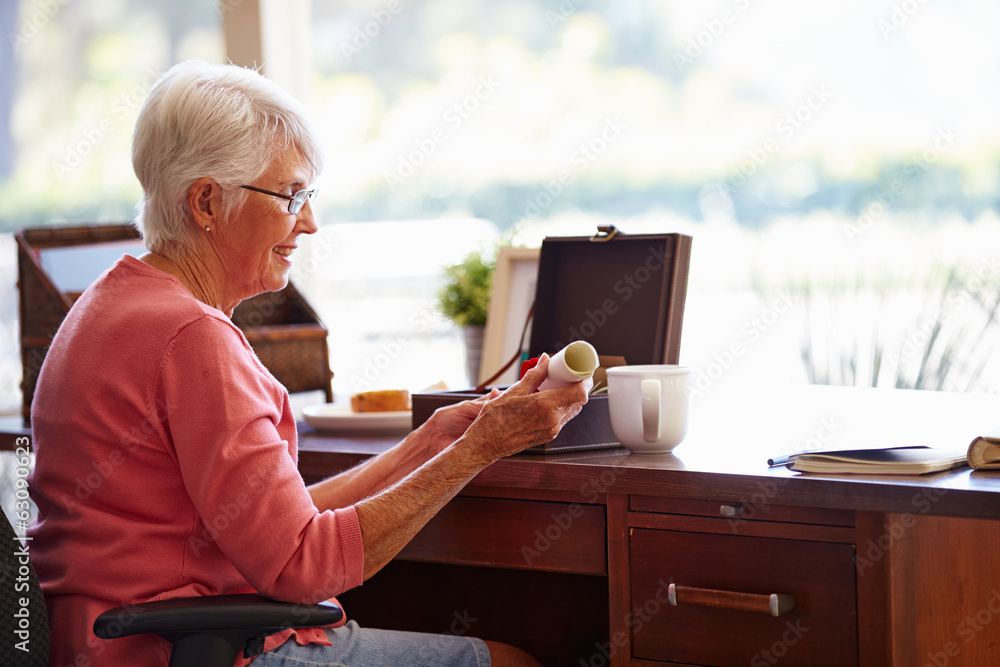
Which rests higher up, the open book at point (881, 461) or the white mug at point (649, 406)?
the white mug at point (649, 406)

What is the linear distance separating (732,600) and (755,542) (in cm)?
8

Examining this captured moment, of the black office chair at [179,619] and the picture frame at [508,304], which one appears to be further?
the picture frame at [508,304]

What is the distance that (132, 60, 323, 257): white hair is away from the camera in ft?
3.84

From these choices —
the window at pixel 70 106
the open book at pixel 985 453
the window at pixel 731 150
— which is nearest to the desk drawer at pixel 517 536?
the open book at pixel 985 453

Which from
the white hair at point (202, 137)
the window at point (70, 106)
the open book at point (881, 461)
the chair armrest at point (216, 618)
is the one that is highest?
the window at point (70, 106)

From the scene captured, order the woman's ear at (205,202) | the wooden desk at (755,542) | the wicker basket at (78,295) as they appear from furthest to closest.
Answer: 1. the wicker basket at (78,295)
2. the woman's ear at (205,202)
3. the wooden desk at (755,542)

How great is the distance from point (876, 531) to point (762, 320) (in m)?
1.56

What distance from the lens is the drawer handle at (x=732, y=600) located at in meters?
1.12

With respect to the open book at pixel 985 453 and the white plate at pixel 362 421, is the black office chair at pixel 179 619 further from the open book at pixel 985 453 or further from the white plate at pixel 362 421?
the open book at pixel 985 453

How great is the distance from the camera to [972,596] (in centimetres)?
113

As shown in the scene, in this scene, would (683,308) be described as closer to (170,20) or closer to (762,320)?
(762,320)

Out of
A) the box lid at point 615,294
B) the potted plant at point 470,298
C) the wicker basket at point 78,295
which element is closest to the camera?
the box lid at point 615,294

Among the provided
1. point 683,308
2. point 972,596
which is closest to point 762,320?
point 683,308

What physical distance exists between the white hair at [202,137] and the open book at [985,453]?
968 millimetres
